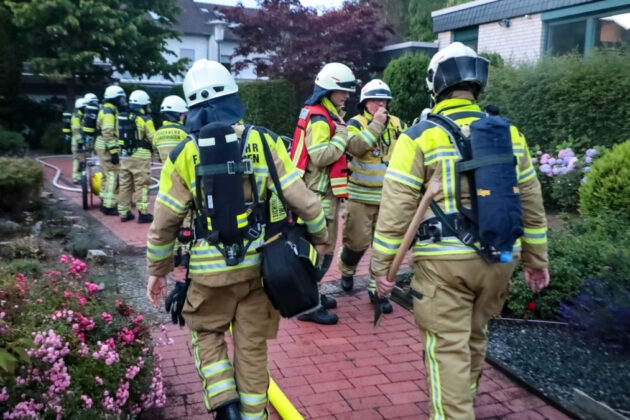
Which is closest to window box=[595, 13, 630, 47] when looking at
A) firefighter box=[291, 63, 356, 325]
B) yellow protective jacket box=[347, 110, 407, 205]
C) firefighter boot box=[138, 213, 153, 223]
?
yellow protective jacket box=[347, 110, 407, 205]

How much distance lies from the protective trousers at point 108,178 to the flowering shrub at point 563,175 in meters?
7.13

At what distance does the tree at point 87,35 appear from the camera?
21.9 metres

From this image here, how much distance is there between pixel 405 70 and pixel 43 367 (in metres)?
13.0

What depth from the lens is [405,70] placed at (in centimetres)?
1500

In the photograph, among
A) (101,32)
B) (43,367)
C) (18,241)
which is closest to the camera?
(43,367)

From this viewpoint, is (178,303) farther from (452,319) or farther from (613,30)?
(613,30)

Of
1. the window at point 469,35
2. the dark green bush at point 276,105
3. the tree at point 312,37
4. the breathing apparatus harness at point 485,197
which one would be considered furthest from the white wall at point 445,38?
the breathing apparatus harness at point 485,197

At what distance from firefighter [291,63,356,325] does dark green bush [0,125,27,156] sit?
53.4 feet

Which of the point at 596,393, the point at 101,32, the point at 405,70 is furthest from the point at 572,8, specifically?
the point at 101,32

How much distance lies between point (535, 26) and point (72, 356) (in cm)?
1305

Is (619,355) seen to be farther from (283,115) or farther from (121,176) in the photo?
(283,115)

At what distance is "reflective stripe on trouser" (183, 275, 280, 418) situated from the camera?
11.1ft

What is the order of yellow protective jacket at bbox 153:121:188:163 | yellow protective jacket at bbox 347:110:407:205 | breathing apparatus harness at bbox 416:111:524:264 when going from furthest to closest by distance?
yellow protective jacket at bbox 153:121:188:163 → yellow protective jacket at bbox 347:110:407:205 → breathing apparatus harness at bbox 416:111:524:264

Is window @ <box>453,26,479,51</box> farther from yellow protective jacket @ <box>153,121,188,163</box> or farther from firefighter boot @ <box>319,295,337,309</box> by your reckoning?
firefighter boot @ <box>319,295,337,309</box>
